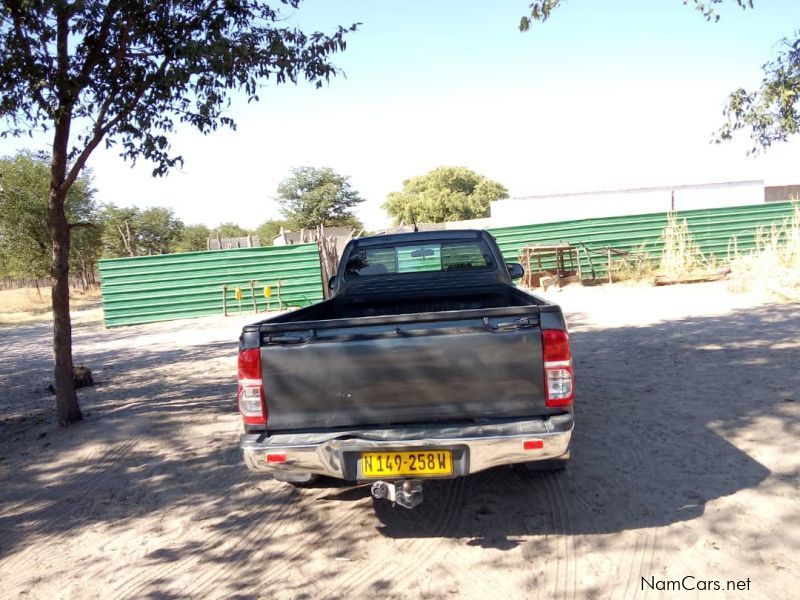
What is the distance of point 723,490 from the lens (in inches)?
137

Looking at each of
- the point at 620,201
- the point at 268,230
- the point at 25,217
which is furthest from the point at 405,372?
the point at 268,230

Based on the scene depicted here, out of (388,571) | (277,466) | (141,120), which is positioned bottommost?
(388,571)

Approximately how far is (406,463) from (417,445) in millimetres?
130

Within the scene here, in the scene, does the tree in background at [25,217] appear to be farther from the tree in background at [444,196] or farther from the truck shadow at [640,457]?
the tree in background at [444,196]

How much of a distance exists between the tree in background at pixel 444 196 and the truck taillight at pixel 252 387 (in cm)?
4620

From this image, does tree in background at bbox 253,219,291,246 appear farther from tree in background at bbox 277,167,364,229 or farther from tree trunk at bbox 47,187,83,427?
tree trunk at bbox 47,187,83,427

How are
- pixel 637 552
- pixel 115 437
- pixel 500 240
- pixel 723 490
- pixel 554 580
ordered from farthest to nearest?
pixel 500 240, pixel 115 437, pixel 723 490, pixel 637 552, pixel 554 580

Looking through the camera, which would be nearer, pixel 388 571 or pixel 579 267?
pixel 388 571

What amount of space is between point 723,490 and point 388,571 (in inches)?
83.1

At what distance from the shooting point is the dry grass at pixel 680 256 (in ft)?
48.0

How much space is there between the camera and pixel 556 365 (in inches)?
109

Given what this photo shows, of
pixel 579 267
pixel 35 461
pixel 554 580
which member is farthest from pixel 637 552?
pixel 579 267

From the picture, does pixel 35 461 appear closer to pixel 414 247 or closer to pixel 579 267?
pixel 414 247

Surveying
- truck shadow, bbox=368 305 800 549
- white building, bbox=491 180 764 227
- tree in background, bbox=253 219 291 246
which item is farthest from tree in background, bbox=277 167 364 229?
truck shadow, bbox=368 305 800 549
